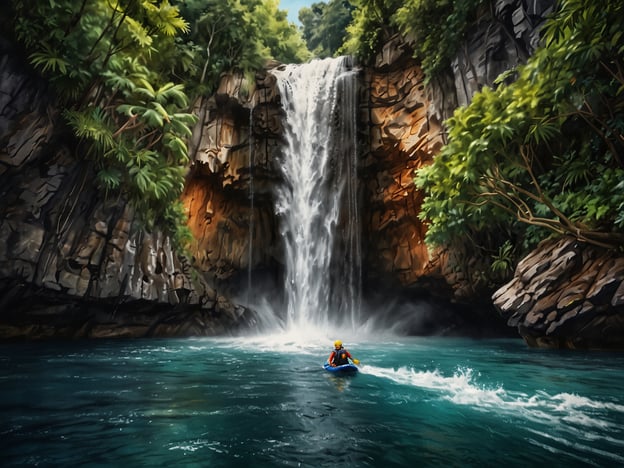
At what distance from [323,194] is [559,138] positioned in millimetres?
10096

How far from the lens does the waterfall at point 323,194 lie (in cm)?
1916

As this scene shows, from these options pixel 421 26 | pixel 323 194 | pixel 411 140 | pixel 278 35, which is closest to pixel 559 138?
pixel 411 140

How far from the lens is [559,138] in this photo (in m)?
11.9

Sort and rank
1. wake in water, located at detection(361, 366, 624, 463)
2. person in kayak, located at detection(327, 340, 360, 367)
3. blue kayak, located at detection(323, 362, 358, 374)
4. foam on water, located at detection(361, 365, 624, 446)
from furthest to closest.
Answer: person in kayak, located at detection(327, 340, 360, 367), blue kayak, located at detection(323, 362, 358, 374), foam on water, located at detection(361, 365, 624, 446), wake in water, located at detection(361, 366, 624, 463)

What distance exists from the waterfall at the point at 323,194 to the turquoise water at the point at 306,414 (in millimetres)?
10268

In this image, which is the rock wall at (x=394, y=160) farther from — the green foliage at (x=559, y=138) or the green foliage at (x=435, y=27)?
the green foliage at (x=559, y=138)

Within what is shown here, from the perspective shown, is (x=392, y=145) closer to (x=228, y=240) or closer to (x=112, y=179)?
(x=228, y=240)

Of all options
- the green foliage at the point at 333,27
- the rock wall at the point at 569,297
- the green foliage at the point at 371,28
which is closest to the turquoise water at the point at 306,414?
the rock wall at the point at 569,297

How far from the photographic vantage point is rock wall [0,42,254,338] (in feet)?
36.7

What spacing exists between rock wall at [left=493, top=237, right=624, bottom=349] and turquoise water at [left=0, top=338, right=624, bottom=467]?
1.35 m

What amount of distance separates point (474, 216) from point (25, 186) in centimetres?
1318

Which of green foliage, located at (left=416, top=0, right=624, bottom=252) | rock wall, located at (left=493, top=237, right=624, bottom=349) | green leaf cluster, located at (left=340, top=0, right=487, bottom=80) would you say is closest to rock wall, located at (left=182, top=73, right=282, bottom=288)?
green leaf cluster, located at (left=340, top=0, right=487, bottom=80)

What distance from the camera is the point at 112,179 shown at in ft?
41.6

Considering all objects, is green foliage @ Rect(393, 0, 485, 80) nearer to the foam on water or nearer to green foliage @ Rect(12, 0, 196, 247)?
green foliage @ Rect(12, 0, 196, 247)
